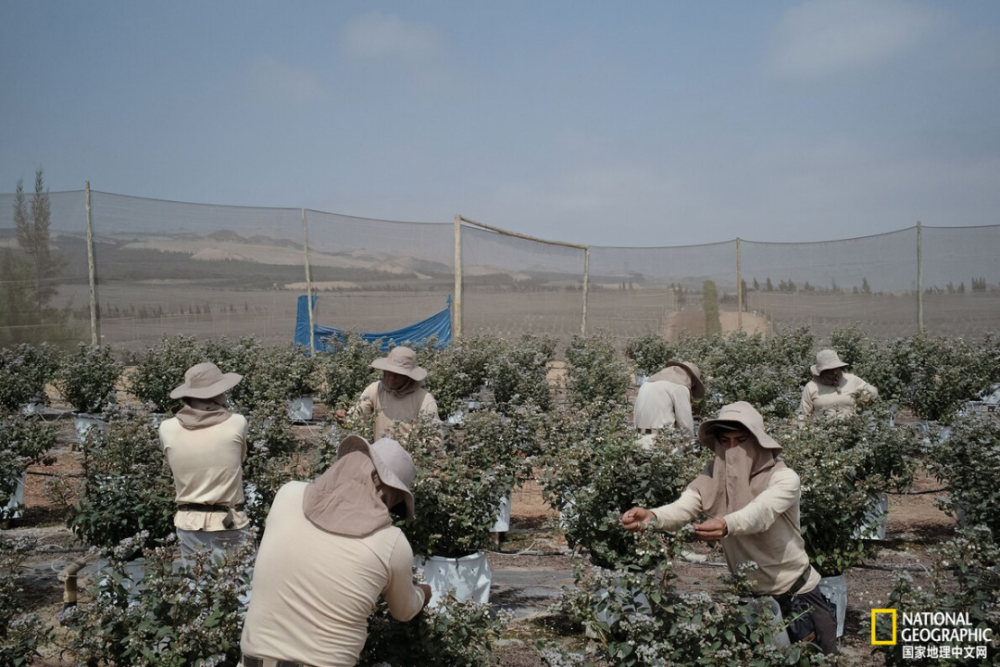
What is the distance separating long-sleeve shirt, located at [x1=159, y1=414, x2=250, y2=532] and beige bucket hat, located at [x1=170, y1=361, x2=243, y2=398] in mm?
182

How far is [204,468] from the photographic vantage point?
4621 mm

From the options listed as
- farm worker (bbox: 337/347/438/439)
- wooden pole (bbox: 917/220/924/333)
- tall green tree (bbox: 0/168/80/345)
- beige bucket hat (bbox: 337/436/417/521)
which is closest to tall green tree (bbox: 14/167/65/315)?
tall green tree (bbox: 0/168/80/345)

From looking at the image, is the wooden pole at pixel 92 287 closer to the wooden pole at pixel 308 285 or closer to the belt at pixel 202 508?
the wooden pole at pixel 308 285

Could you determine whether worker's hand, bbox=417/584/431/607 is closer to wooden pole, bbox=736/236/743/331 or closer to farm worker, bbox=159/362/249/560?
farm worker, bbox=159/362/249/560

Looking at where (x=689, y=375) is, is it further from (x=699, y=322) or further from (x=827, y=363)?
(x=699, y=322)

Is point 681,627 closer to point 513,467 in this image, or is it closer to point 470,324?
point 513,467

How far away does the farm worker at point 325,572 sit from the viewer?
2.75m

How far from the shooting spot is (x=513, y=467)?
18.4ft

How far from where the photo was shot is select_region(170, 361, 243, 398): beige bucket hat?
4.69m

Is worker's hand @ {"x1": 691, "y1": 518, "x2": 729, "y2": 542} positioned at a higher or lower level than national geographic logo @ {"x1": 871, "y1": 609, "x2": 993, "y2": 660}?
higher

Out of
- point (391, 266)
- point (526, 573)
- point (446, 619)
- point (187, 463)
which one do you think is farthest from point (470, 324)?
point (446, 619)

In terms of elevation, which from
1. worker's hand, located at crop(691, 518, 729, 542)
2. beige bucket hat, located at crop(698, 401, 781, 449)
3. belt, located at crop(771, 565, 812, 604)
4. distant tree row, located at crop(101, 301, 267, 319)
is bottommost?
belt, located at crop(771, 565, 812, 604)

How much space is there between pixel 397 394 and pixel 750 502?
318 centimetres

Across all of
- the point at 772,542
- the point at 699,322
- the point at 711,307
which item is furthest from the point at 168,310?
the point at 772,542
